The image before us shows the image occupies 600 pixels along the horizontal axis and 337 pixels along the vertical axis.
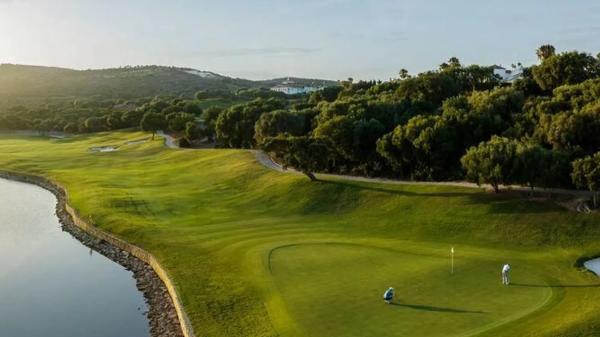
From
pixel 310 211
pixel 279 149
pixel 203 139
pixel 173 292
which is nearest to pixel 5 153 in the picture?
pixel 203 139

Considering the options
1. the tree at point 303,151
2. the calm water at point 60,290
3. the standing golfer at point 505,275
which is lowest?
the calm water at point 60,290

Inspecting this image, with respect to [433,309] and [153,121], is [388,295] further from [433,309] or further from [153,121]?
[153,121]

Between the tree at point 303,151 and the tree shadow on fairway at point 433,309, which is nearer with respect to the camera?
the tree shadow on fairway at point 433,309

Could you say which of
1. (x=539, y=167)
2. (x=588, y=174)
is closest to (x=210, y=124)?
(x=539, y=167)

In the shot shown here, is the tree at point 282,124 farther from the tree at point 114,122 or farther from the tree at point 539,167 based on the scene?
the tree at point 114,122

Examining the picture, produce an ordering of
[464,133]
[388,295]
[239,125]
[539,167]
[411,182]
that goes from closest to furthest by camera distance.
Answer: [388,295]
[539,167]
[411,182]
[464,133]
[239,125]

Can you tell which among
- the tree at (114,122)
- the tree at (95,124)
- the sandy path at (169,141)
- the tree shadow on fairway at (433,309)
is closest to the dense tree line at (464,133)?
the tree shadow on fairway at (433,309)

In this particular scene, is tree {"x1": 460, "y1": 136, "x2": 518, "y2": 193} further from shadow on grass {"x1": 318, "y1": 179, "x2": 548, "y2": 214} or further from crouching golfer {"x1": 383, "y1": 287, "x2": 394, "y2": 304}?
crouching golfer {"x1": 383, "y1": 287, "x2": 394, "y2": 304}
